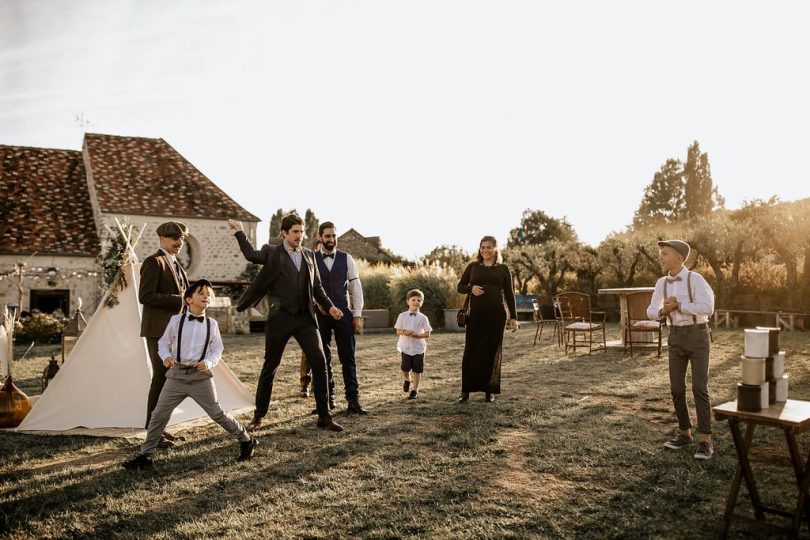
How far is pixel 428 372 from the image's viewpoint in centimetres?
991

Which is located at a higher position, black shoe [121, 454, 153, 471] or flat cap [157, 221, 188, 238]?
flat cap [157, 221, 188, 238]

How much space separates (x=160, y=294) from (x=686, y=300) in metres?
4.49

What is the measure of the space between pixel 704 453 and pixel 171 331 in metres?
4.34

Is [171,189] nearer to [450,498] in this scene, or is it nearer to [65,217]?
[65,217]

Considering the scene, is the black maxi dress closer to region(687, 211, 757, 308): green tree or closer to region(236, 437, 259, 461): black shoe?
region(236, 437, 259, 461): black shoe

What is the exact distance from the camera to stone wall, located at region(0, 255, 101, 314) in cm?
1991

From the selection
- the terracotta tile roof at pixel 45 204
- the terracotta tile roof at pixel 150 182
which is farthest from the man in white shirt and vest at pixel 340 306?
the terracotta tile roof at pixel 150 182

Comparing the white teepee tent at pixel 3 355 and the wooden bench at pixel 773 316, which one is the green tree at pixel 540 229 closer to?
the wooden bench at pixel 773 316

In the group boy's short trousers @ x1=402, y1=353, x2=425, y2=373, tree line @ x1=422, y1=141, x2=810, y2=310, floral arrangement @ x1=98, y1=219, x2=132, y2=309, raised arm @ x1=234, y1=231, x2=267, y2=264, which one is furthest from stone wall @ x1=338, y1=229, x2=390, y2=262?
raised arm @ x1=234, y1=231, x2=267, y2=264

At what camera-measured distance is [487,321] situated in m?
7.10

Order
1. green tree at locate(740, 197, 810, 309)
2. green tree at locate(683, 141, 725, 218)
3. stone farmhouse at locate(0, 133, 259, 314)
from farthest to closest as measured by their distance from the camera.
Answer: green tree at locate(683, 141, 725, 218), stone farmhouse at locate(0, 133, 259, 314), green tree at locate(740, 197, 810, 309)

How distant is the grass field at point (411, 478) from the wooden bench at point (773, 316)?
1262cm

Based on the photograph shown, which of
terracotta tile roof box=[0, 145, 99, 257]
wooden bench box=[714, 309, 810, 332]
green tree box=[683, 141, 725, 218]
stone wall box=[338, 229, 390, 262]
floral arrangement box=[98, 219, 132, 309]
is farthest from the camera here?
green tree box=[683, 141, 725, 218]

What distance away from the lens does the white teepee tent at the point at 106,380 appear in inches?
243
